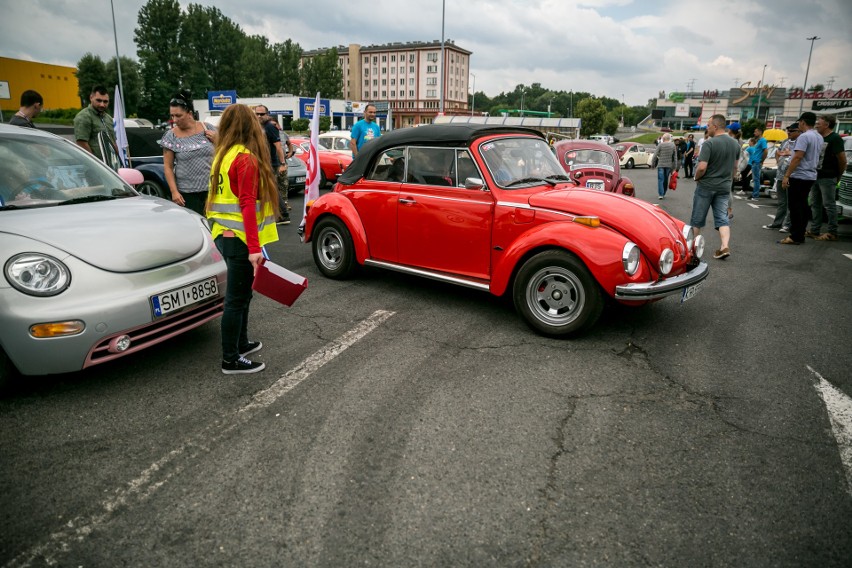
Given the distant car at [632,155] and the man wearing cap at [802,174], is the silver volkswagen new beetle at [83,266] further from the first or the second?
the distant car at [632,155]

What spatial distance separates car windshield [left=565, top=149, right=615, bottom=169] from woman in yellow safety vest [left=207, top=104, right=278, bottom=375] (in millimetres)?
8040

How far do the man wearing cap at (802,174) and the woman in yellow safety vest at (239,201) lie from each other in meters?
8.51

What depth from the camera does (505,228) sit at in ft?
15.1

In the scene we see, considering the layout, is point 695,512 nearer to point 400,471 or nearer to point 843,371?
point 400,471

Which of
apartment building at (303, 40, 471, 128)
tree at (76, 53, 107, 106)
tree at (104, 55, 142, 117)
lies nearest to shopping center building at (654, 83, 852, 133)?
apartment building at (303, 40, 471, 128)

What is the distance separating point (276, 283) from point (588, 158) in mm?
8334

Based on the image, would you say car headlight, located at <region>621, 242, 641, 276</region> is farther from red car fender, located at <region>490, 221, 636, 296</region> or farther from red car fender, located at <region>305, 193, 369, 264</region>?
red car fender, located at <region>305, 193, 369, 264</region>

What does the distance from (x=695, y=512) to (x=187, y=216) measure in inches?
155

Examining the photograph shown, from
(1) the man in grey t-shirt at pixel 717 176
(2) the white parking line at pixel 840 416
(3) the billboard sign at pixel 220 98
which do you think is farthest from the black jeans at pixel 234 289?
(3) the billboard sign at pixel 220 98

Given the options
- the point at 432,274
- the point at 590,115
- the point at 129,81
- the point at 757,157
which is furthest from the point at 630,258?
the point at 590,115

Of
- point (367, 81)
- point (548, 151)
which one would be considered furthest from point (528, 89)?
point (548, 151)

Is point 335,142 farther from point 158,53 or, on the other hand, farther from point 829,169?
point 158,53

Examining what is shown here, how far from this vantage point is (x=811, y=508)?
7.79 feet

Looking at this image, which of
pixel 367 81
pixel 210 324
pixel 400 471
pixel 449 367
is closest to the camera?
pixel 400 471
